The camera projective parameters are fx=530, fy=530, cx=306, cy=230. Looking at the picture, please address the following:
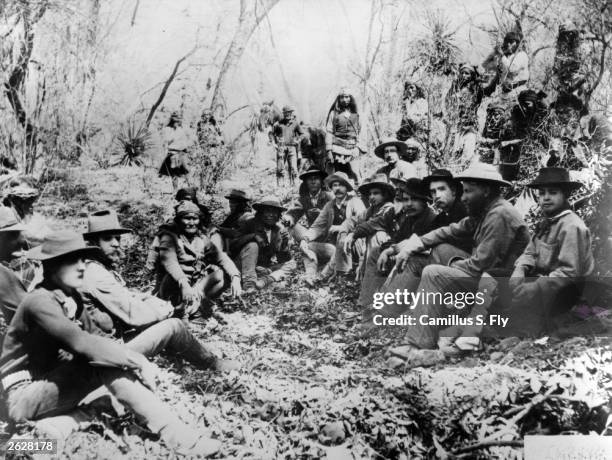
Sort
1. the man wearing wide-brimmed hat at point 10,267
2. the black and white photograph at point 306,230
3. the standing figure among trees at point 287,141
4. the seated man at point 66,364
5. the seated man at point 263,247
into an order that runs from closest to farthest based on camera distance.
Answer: the seated man at point 66,364, the black and white photograph at point 306,230, the man wearing wide-brimmed hat at point 10,267, the seated man at point 263,247, the standing figure among trees at point 287,141

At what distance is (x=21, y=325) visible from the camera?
376 cm

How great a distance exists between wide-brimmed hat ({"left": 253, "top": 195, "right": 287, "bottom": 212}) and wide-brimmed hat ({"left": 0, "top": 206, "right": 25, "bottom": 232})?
6.66ft

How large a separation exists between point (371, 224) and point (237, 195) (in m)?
1.26

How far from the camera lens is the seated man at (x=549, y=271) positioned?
4.32 meters

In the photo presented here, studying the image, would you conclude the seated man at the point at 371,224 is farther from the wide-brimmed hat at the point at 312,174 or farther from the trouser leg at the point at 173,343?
the trouser leg at the point at 173,343

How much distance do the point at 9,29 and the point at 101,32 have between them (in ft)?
2.79

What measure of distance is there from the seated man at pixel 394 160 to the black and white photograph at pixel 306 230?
0.02m

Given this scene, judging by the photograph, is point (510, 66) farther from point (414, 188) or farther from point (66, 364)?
point (66, 364)

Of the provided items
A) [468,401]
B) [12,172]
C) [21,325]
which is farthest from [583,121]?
[12,172]

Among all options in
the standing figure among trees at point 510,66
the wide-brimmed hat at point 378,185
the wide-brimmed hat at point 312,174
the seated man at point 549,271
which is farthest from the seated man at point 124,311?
the standing figure among trees at point 510,66

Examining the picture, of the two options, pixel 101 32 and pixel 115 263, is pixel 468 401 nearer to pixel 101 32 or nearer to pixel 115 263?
pixel 115 263

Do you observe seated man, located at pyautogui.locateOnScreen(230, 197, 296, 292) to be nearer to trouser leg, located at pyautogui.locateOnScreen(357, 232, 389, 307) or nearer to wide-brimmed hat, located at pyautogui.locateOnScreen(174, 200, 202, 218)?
wide-brimmed hat, located at pyautogui.locateOnScreen(174, 200, 202, 218)

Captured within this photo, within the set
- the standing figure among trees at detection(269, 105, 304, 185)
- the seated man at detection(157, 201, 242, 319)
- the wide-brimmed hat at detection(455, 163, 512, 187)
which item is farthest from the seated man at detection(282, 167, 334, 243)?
the wide-brimmed hat at detection(455, 163, 512, 187)

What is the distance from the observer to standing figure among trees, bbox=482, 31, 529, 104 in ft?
16.0
